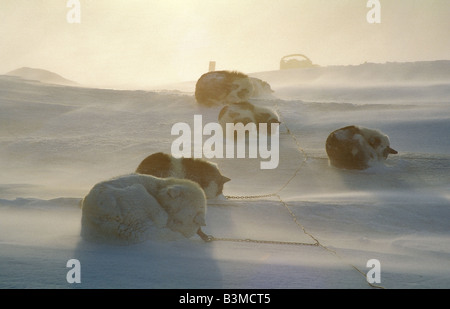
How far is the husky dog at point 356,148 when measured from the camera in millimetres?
7723

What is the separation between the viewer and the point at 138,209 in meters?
3.87

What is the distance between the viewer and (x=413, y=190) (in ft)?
21.9

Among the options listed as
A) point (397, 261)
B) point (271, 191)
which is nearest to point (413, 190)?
point (271, 191)

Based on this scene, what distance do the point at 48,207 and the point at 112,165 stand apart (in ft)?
9.91

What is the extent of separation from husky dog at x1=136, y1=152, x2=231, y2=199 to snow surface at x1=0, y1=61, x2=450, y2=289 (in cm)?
29

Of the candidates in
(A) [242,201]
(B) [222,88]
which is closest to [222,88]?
(B) [222,88]

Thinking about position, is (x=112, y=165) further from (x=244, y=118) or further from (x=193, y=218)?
(x=193, y=218)

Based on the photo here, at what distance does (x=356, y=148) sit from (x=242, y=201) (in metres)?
2.75

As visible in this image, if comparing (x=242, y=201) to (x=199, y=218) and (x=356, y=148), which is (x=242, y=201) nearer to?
(x=199, y=218)

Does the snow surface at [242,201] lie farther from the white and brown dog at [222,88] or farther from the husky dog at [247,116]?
the husky dog at [247,116]

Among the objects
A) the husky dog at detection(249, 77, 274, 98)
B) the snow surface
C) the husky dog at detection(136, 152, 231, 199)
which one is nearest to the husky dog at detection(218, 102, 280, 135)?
the snow surface

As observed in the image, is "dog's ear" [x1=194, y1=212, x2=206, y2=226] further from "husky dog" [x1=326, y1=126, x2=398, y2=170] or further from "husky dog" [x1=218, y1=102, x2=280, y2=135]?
"husky dog" [x1=218, y1=102, x2=280, y2=135]

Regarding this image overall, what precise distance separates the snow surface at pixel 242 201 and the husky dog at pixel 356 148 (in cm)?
17

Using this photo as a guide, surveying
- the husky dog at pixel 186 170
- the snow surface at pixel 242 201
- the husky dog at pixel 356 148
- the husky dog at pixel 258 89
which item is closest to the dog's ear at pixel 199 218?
the snow surface at pixel 242 201
